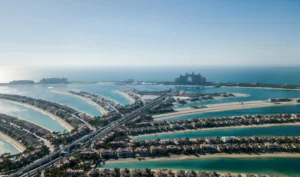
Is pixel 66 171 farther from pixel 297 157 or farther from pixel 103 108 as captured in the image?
pixel 103 108

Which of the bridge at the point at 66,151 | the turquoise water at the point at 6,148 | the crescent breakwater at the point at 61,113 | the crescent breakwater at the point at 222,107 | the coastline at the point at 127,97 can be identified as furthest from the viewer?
the coastline at the point at 127,97

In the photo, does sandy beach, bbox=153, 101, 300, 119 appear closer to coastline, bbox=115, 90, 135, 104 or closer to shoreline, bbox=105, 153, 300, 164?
coastline, bbox=115, 90, 135, 104

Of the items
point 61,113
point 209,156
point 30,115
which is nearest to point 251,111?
point 209,156

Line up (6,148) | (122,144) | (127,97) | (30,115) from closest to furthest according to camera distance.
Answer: (122,144) → (6,148) → (30,115) → (127,97)

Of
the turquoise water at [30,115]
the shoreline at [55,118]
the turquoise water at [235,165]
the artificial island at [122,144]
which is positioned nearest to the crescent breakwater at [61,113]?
the shoreline at [55,118]

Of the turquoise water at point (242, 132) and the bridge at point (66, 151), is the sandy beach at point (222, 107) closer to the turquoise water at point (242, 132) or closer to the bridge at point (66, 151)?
the bridge at point (66, 151)

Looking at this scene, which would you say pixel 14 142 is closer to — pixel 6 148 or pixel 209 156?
pixel 6 148
